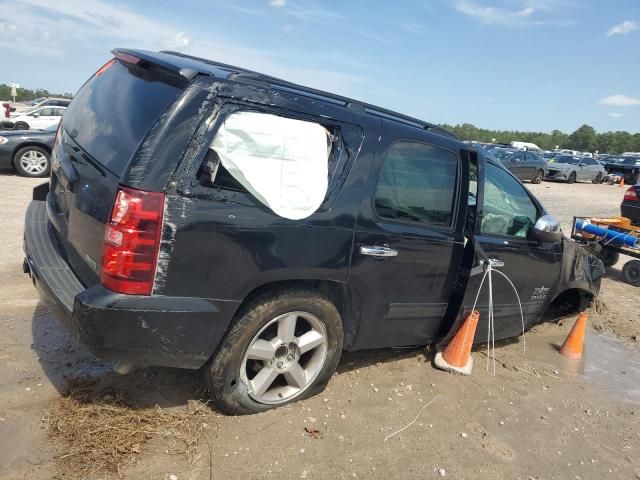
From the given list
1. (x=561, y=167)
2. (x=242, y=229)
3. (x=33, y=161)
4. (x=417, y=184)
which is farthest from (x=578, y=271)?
(x=561, y=167)

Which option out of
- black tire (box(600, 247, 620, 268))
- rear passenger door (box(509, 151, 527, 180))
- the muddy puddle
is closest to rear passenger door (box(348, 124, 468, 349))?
the muddy puddle

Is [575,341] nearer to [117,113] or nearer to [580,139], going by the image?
[117,113]

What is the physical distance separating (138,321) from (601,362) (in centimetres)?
439

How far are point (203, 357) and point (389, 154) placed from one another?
1678 mm

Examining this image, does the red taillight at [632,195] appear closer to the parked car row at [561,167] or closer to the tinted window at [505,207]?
the tinted window at [505,207]

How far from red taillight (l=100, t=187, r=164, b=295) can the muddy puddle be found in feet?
12.4

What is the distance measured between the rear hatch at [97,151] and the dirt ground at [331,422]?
0.86 metres

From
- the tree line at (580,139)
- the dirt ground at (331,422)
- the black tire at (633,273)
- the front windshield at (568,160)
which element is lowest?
the dirt ground at (331,422)

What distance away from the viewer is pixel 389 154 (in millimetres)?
3291

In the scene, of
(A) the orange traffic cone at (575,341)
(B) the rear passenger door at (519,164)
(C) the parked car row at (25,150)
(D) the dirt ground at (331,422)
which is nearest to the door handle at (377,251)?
(D) the dirt ground at (331,422)

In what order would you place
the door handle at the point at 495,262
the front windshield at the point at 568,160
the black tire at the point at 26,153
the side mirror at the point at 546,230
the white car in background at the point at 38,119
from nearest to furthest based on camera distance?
1. the door handle at the point at 495,262
2. the side mirror at the point at 546,230
3. the black tire at the point at 26,153
4. the white car in background at the point at 38,119
5. the front windshield at the point at 568,160

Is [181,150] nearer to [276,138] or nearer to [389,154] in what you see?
[276,138]

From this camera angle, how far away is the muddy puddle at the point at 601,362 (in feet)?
14.5

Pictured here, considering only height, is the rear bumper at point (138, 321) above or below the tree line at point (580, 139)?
below
